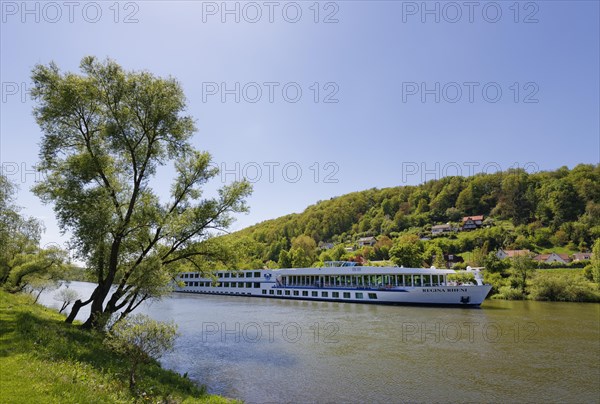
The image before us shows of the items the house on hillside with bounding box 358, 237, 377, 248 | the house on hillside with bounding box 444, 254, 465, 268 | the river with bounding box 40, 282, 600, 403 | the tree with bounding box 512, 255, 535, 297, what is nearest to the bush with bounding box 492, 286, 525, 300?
the tree with bounding box 512, 255, 535, 297

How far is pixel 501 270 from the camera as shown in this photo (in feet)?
226

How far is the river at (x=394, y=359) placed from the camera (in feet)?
50.0

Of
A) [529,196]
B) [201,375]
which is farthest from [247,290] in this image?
[529,196]

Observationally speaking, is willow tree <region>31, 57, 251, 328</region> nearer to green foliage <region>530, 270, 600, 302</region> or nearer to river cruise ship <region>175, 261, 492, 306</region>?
river cruise ship <region>175, 261, 492, 306</region>

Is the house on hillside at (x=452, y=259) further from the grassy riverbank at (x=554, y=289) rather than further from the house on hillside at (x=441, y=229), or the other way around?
the grassy riverbank at (x=554, y=289)

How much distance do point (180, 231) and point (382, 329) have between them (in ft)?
63.1

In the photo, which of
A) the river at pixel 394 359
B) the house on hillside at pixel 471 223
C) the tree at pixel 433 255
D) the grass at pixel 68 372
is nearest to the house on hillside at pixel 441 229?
the house on hillside at pixel 471 223

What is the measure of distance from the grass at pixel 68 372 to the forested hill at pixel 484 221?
242ft

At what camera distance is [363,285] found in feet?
183

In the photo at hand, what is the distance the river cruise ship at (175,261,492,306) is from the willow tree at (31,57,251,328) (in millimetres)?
20632

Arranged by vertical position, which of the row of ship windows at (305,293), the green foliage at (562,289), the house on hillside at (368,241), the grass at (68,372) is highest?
the house on hillside at (368,241)

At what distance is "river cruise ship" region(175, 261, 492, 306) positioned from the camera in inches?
1869

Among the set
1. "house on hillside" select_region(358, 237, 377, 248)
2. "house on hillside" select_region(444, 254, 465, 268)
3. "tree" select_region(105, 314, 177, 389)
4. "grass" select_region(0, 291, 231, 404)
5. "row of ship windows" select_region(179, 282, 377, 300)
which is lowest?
"row of ship windows" select_region(179, 282, 377, 300)

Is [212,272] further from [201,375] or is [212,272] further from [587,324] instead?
[587,324]
